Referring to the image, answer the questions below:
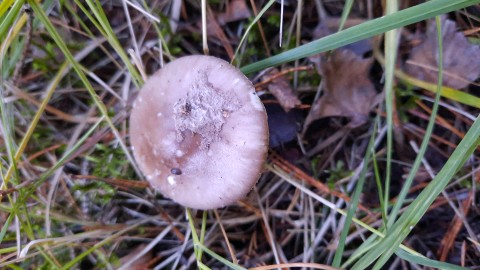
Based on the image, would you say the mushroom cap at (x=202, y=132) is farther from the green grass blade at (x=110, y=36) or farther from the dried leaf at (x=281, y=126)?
the dried leaf at (x=281, y=126)

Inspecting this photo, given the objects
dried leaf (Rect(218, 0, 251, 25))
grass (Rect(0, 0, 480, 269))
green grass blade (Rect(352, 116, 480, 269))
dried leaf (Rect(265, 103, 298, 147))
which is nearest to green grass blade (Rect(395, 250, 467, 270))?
green grass blade (Rect(352, 116, 480, 269))

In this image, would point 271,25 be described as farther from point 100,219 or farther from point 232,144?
point 100,219

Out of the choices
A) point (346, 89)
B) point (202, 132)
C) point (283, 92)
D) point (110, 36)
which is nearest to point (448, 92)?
point (346, 89)

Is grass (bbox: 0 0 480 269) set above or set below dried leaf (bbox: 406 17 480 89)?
below

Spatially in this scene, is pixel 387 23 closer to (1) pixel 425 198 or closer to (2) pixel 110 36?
(1) pixel 425 198

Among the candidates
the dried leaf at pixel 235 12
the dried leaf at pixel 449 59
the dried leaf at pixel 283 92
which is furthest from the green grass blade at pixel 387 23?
the dried leaf at pixel 235 12

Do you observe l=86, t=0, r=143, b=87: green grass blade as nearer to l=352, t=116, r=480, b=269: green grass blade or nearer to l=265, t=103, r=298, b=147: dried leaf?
l=265, t=103, r=298, b=147: dried leaf
